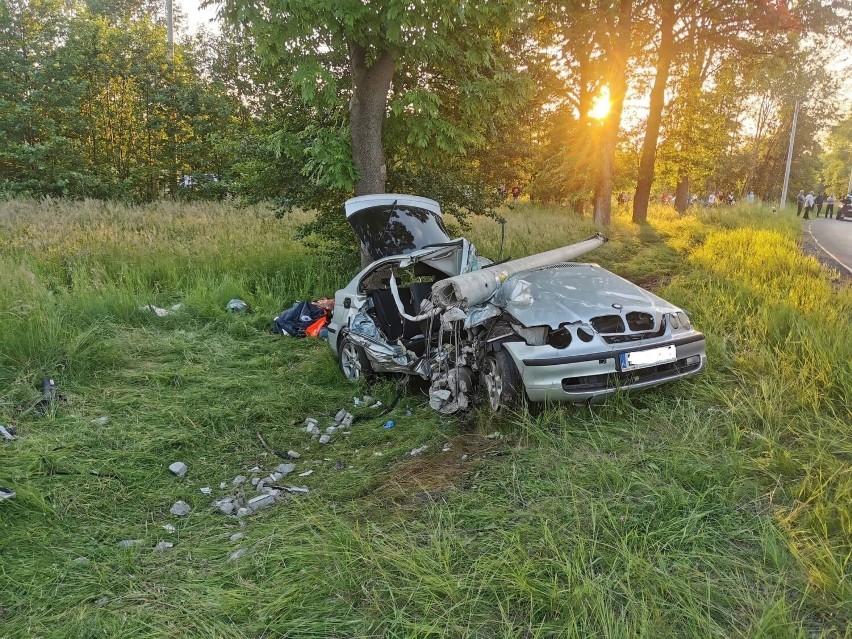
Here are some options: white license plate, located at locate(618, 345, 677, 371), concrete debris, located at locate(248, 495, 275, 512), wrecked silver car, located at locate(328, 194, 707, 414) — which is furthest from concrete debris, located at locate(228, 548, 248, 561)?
white license plate, located at locate(618, 345, 677, 371)

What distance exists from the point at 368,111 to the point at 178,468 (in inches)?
220

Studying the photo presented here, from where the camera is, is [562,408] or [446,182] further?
[446,182]

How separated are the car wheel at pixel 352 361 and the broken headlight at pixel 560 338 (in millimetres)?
2222

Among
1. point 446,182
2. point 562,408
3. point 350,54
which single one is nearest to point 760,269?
point 446,182

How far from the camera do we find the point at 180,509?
3.38m

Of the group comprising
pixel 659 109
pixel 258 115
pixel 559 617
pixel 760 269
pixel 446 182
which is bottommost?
pixel 559 617

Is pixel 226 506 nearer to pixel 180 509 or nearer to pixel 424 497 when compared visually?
pixel 180 509

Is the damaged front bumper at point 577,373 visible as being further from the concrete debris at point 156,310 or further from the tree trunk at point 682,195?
the tree trunk at point 682,195

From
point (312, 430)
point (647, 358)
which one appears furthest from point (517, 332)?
point (312, 430)

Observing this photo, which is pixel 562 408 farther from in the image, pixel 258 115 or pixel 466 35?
pixel 258 115

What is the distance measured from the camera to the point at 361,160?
301 inches

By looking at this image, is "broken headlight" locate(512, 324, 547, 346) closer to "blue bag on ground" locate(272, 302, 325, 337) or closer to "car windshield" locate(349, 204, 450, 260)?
"car windshield" locate(349, 204, 450, 260)

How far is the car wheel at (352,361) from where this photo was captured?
18.2 feet

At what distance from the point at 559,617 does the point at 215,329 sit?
6.08 meters
